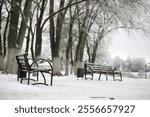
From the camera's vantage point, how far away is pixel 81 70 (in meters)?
16.1

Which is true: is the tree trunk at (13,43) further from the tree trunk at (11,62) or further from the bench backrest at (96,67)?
the bench backrest at (96,67)

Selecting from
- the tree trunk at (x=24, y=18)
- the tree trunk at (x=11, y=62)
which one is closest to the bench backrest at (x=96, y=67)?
the tree trunk at (x=24, y=18)

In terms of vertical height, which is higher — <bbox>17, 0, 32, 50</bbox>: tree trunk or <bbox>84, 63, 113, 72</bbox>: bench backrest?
<bbox>17, 0, 32, 50</bbox>: tree trunk

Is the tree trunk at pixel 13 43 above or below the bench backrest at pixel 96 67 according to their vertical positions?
above

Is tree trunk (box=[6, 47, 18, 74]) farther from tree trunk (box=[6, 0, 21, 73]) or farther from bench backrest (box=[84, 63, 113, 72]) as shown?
bench backrest (box=[84, 63, 113, 72])

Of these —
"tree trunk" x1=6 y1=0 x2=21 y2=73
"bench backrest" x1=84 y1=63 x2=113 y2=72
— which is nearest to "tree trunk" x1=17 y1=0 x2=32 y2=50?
"tree trunk" x1=6 y1=0 x2=21 y2=73

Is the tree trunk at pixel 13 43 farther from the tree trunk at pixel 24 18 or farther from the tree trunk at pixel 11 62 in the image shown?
the tree trunk at pixel 24 18

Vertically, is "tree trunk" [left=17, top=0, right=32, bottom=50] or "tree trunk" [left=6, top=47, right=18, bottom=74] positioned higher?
"tree trunk" [left=17, top=0, right=32, bottom=50]

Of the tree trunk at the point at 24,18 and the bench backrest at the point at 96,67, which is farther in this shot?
the bench backrest at the point at 96,67

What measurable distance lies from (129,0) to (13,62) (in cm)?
644

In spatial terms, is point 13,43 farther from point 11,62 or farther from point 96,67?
point 96,67

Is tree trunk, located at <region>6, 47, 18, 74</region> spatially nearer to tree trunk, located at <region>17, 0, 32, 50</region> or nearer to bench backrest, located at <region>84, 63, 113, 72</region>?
tree trunk, located at <region>17, 0, 32, 50</region>

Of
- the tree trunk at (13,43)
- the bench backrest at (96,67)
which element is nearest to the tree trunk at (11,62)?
the tree trunk at (13,43)

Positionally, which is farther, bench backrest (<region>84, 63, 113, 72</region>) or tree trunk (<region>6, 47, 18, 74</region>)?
bench backrest (<region>84, 63, 113, 72</region>)
